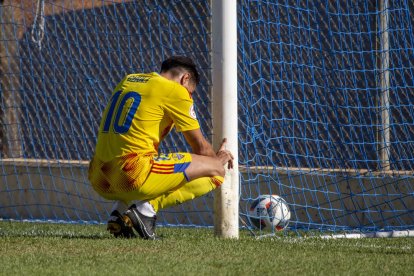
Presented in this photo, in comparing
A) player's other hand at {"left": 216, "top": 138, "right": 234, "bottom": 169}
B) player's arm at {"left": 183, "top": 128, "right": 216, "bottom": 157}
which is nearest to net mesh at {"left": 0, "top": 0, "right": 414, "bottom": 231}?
player's other hand at {"left": 216, "top": 138, "right": 234, "bottom": 169}

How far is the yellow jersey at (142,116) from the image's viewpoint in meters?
5.65

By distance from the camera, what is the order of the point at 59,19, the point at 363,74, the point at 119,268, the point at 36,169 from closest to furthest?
1. the point at 119,268
2. the point at 363,74
3. the point at 36,169
4. the point at 59,19

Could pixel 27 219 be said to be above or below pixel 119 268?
below

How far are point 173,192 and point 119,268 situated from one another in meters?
1.51

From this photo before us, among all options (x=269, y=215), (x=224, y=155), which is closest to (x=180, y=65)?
(x=224, y=155)

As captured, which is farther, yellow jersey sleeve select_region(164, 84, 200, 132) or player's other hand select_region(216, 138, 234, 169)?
player's other hand select_region(216, 138, 234, 169)

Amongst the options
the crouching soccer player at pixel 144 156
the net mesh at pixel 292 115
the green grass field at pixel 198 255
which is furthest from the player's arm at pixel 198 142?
the net mesh at pixel 292 115

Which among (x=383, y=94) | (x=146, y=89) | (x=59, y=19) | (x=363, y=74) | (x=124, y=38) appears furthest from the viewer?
(x=59, y=19)

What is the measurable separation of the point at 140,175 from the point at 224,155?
0.64 metres

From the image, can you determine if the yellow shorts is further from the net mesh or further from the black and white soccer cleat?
the net mesh

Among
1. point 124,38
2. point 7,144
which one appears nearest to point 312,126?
point 124,38

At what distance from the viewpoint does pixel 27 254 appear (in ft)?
16.6

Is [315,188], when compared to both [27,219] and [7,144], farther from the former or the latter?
[7,144]

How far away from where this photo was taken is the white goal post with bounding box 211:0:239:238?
19.6 feet
